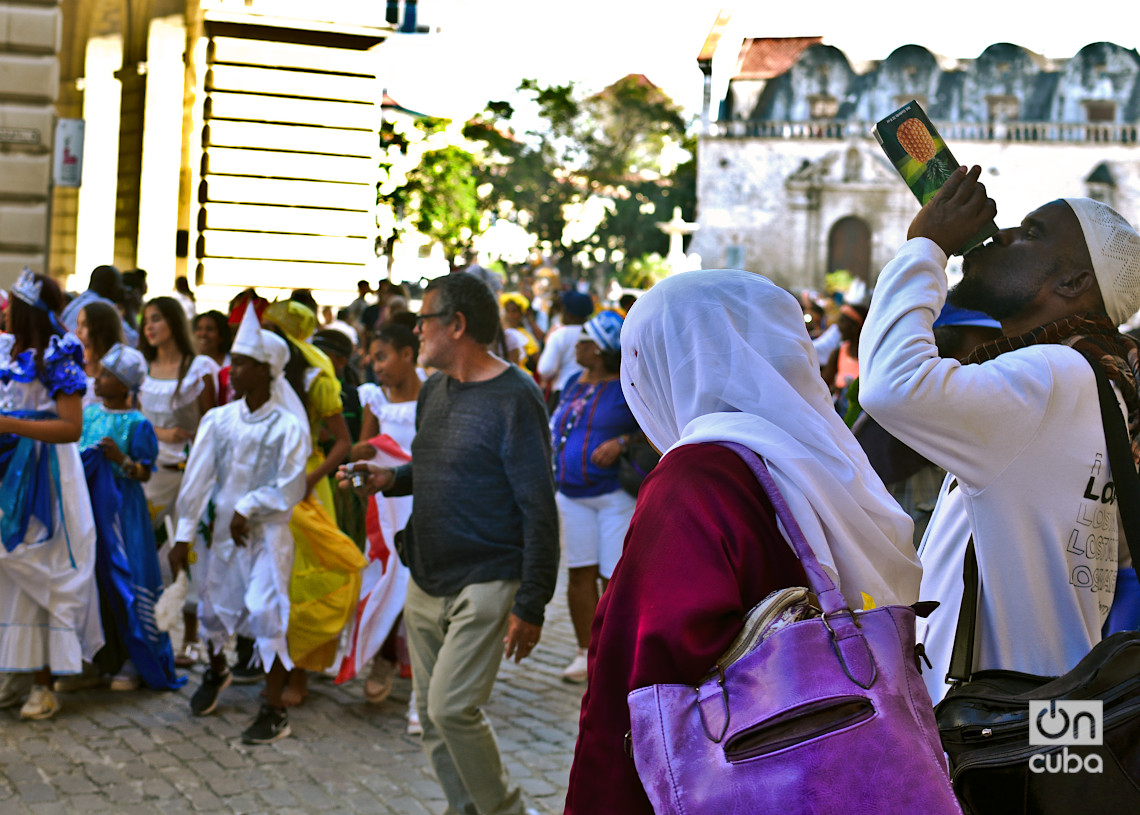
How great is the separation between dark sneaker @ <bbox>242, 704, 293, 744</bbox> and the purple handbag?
4.45 m

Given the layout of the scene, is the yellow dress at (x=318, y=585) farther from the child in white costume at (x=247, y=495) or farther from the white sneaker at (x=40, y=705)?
the white sneaker at (x=40, y=705)

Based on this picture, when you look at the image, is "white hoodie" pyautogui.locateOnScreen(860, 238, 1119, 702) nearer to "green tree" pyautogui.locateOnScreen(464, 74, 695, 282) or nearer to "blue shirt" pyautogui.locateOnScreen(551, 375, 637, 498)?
"blue shirt" pyautogui.locateOnScreen(551, 375, 637, 498)

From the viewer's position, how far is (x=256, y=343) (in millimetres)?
6250

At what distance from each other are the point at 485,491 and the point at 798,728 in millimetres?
2834

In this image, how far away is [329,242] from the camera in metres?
16.7

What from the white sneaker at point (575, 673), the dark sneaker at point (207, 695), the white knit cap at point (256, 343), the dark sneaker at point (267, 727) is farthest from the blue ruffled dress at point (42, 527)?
the white sneaker at point (575, 673)

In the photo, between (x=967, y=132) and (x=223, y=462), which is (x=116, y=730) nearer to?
(x=223, y=462)

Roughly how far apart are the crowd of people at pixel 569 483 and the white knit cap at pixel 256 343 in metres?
0.01

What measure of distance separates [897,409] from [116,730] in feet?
15.7

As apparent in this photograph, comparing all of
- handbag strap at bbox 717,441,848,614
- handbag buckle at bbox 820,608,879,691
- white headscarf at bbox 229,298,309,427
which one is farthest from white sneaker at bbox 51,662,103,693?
handbag buckle at bbox 820,608,879,691

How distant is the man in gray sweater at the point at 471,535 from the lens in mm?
4402

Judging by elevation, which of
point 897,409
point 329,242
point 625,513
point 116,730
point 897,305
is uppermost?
point 329,242

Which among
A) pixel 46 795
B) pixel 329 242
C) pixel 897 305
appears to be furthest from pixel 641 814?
pixel 329 242

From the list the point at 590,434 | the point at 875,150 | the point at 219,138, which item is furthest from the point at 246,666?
the point at 875,150
